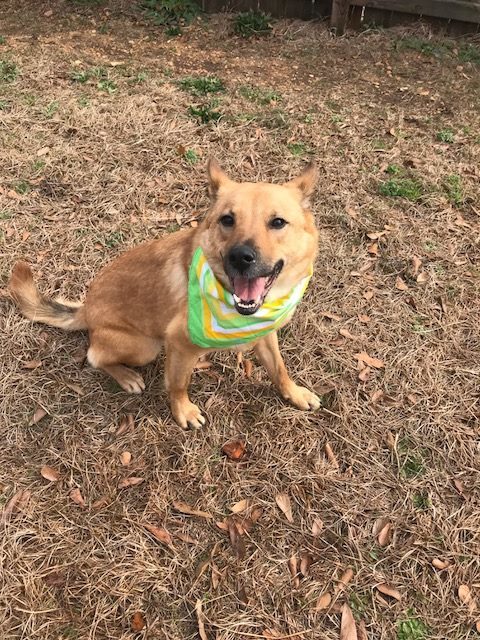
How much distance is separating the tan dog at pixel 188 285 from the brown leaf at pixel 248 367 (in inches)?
11.1

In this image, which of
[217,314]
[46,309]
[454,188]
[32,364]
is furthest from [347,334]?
[32,364]

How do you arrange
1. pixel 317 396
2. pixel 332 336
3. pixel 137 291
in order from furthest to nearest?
pixel 332 336 < pixel 317 396 < pixel 137 291

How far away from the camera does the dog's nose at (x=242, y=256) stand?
102 inches

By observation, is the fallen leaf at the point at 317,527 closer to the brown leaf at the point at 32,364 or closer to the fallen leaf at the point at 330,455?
the fallen leaf at the point at 330,455

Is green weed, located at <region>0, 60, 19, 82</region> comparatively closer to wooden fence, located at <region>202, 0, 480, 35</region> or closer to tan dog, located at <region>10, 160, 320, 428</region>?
wooden fence, located at <region>202, 0, 480, 35</region>

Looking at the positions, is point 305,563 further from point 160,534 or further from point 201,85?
point 201,85

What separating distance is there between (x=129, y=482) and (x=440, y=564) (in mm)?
2101

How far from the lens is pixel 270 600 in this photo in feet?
9.32

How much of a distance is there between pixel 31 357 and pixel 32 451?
84cm

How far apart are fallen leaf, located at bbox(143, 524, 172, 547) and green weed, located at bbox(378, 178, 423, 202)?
408 cm

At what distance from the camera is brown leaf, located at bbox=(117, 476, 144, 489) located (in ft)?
10.8

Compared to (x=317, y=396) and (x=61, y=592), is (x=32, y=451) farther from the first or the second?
(x=317, y=396)

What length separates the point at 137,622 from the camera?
2750 millimetres

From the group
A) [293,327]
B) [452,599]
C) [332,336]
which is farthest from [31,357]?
[452,599]
